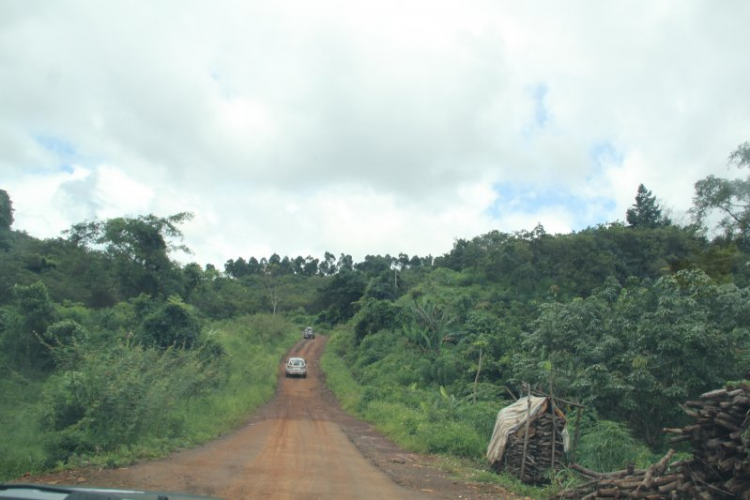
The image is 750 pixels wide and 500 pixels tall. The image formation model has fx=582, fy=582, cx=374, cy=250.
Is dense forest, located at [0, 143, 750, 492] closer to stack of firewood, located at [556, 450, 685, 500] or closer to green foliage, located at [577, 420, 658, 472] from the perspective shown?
green foliage, located at [577, 420, 658, 472]

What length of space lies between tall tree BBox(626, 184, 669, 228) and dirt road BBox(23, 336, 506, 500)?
44937mm

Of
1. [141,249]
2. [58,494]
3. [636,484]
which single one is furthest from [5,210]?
[58,494]

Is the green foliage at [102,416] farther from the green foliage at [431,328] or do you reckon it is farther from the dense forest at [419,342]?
the green foliage at [431,328]

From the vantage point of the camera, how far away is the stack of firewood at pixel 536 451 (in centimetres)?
1232

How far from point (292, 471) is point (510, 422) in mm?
4999

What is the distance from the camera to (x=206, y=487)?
951 centimetres

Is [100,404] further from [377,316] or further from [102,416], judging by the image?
[377,316]

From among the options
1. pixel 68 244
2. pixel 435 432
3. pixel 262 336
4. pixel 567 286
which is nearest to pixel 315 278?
pixel 262 336

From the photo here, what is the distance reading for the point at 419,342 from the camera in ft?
106

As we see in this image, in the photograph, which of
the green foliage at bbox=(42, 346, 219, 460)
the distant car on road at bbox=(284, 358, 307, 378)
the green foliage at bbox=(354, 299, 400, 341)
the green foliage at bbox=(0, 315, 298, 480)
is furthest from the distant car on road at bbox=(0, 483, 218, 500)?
the green foliage at bbox=(354, 299, 400, 341)

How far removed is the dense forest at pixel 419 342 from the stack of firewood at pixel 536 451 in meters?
0.72

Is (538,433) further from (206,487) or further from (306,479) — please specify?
(206,487)

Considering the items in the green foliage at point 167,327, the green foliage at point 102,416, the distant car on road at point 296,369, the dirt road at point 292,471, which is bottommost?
the dirt road at point 292,471

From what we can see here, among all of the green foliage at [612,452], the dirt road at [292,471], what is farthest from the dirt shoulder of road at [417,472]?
the green foliage at [612,452]
